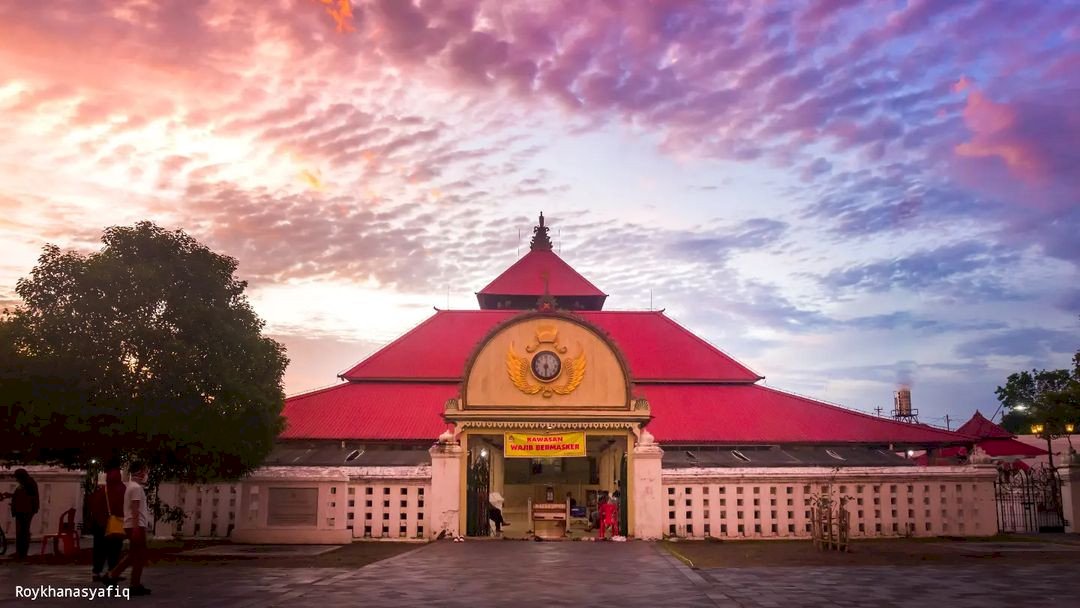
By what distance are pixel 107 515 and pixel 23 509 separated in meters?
6.41

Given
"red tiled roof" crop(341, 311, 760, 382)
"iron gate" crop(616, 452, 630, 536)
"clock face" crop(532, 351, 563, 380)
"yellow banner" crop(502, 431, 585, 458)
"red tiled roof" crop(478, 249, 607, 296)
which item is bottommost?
"iron gate" crop(616, 452, 630, 536)

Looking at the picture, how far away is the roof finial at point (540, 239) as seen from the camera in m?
51.6

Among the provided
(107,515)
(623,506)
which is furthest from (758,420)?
(107,515)

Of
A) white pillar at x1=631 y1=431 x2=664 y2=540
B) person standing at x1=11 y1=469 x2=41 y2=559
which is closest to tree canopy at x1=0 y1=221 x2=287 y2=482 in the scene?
person standing at x1=11 y1=469 x2=41 y2=559

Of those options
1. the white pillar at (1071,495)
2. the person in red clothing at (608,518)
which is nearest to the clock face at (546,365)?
the person in red clothing at (608,518)

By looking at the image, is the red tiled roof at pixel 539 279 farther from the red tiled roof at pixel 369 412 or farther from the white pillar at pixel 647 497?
the white pillar at pixel 647 497

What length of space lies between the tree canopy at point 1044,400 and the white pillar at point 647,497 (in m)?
15.2

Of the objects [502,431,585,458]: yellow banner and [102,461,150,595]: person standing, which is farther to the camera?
[502,431,585,458]: yellow banner

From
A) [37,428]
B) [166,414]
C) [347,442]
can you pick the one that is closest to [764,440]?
[347,442]

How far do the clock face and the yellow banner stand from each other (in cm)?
185

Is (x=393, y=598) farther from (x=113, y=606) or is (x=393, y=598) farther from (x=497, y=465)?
(x=497, y=465)

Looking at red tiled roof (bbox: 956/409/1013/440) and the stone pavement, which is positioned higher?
red tiled roof (bbox: 956/409/1013/440)

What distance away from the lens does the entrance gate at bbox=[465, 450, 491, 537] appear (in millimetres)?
26125

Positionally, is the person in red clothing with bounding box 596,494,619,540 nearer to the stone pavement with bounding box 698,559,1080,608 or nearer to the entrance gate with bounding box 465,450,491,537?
the entrance gate with bounding box 465,450,491,537
